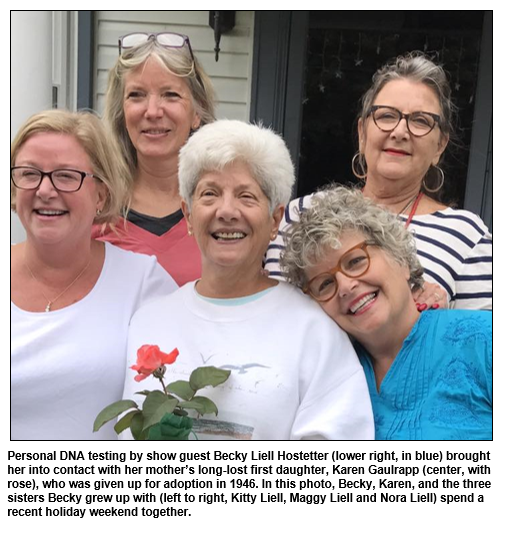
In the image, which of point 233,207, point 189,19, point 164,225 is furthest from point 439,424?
point 189,19

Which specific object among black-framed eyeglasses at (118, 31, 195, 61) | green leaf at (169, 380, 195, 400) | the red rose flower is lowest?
green leaf at (169, 380, 195, 400)

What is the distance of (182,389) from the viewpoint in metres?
1.73

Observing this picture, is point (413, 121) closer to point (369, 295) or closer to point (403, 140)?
point (403, 140)

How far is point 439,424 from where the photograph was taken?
5.83ft

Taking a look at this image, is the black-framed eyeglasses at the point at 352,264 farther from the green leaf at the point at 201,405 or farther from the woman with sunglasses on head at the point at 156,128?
the woman with sunglasses on head at the point at 156,128

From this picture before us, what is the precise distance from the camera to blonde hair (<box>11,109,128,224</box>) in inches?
78.1

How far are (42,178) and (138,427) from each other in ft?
2.76

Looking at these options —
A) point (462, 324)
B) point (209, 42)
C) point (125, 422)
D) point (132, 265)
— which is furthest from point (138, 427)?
point (209, 42)

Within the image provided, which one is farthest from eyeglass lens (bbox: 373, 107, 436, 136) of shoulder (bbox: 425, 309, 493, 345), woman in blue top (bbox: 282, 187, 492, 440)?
shoulder (bbox: 425, 309, 493, 345)

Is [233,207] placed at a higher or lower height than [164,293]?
higher

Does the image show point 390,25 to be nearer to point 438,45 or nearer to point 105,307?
point 438,45

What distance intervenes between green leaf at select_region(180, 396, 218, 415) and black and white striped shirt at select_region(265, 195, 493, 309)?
61cm

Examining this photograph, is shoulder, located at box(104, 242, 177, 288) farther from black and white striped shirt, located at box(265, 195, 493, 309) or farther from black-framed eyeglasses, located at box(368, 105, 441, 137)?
black-framed eyeglasses, located at box(368, 105, 441, 137)
